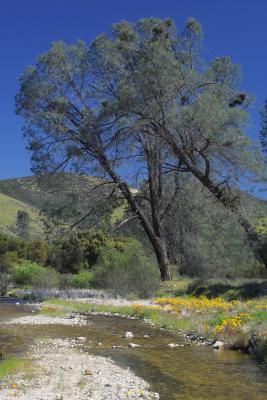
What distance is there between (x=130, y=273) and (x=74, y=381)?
19.1 m

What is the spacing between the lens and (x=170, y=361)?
11977mm

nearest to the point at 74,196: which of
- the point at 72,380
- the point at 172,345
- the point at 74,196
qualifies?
the point at 74,196

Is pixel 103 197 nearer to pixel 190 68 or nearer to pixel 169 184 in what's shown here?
pixel 169 184

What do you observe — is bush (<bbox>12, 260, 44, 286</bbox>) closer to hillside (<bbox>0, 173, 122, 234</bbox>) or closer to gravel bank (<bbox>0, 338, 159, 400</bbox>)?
hillside (<bbox>0, 173, 122, 234</bbox>)

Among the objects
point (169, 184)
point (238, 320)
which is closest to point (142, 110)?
point (169, 184)

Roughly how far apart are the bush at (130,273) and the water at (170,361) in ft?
32.3

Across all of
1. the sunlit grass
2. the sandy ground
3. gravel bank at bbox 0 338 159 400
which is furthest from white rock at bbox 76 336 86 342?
the sunlit grass

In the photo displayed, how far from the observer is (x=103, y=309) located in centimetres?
2248

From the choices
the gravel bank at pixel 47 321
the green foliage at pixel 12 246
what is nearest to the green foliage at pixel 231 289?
the gravel bank at pixel 47 321

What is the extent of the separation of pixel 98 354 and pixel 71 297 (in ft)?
51.1

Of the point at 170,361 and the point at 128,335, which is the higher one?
the point at 128,335

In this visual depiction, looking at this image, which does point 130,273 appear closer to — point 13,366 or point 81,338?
point 81,338

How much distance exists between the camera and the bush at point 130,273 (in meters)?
27.6

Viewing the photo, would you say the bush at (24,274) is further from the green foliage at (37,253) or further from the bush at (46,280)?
the green foliage at (37,253)
